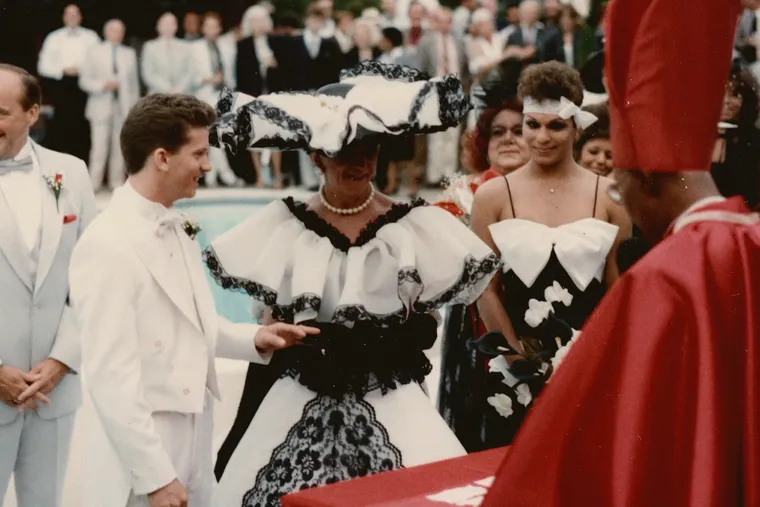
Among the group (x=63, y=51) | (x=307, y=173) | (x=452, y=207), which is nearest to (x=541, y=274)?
(x=452, y=207)

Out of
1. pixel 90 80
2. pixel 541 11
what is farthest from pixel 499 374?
pixel 90 80

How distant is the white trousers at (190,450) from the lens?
3.45 m

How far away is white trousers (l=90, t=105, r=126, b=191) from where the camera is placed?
15.7 metres

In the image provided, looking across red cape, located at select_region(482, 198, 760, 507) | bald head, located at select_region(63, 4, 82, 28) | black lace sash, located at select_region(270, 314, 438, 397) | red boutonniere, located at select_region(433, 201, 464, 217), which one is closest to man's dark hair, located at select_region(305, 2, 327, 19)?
bald head, located at select_region(63, 4, 82, 28)

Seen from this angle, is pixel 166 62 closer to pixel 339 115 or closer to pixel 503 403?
pixel 503 403

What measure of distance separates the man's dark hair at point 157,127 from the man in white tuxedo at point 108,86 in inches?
465

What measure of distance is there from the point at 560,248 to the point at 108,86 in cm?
1170

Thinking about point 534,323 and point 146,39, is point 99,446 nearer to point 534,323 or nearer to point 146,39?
point 534,323

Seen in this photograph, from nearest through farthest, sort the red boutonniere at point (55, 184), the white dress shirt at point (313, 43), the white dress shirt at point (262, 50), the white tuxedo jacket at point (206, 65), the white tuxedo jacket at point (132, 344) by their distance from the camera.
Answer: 1. the white tuxedo jacket at point (132, 344)
2. the red boutonniere at point (55, 184)
3. the white dress shirt at point (313, 43)
4. the white dress shirt at point (262, 50)
5. the white tuxedo jacket at point (206, 65)

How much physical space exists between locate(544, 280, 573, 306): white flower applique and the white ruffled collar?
0.09 m

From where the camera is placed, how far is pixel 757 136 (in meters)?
5.55

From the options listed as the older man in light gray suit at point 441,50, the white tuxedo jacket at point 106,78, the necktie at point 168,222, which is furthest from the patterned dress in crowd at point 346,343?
the white tuxedo jacket at point 106,78

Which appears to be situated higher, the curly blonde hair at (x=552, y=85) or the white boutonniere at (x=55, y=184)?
the curly blonde hair at (x=552, y=85)

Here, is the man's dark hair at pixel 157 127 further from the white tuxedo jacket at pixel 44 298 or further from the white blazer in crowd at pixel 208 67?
the white blazer in crowd at pixel 208 67
